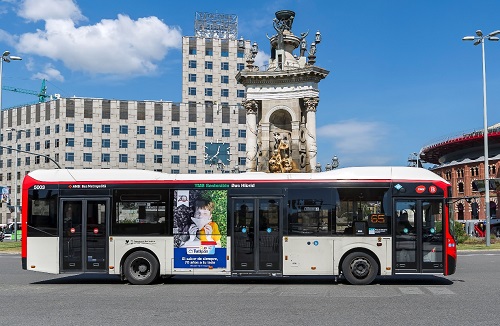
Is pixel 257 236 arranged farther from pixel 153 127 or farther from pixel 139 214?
pixel 153 127

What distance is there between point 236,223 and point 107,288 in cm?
376

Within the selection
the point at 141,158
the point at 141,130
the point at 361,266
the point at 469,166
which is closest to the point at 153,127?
the point at 141,130

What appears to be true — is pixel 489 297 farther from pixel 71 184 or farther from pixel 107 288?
pixel 71 184

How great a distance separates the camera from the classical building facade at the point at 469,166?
290 ft

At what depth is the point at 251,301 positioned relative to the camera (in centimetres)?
1312

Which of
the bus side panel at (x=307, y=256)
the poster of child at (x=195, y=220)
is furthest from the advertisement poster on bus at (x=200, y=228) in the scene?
the bus side panel at (x=307, y=256)

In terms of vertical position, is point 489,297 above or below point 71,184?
below

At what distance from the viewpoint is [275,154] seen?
38.4 m

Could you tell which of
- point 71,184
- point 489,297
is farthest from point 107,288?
point 489,297

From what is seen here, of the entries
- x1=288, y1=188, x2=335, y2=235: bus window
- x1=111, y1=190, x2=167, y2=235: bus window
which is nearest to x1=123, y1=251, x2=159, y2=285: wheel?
x1=111, y1=190, x2=167, y2=235: bus window

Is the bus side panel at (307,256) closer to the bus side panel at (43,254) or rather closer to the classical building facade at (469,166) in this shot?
the bus side panel at (43,254)

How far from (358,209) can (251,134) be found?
960 inches

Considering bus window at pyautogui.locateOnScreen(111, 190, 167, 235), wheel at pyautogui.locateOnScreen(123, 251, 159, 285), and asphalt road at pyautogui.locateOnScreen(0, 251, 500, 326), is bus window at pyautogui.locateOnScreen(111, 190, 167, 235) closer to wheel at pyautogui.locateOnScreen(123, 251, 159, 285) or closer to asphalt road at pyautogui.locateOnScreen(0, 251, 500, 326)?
wheel at pyautogui.locateOnScreen(123, 251, 159, 285)

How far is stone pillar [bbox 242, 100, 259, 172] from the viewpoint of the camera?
131 feet
